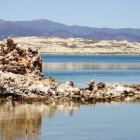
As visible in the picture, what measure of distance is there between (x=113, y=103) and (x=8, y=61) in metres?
10.2

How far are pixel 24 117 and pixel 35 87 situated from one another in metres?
9.18

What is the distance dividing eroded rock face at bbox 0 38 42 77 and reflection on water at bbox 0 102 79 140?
576cm

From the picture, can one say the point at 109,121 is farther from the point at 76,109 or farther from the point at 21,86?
the point at 21,86

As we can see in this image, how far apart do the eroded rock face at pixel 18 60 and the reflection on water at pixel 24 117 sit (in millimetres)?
5763

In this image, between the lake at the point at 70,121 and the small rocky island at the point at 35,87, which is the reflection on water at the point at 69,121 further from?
the small rocky island at the point at 35,87

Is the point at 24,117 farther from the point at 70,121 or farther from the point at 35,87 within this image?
the point at 35,87

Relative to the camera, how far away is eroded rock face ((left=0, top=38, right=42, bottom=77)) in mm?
54344

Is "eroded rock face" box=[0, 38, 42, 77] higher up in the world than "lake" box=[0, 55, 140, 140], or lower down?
higher up

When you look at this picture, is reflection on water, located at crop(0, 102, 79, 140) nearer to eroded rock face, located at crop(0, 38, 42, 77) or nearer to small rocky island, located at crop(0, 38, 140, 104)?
small rocky island, located at crop(0, 38, 140, 104)

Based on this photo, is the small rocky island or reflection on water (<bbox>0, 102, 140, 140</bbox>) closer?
reflection on water (<bbox>0, 102, 140, 140</bbox>)

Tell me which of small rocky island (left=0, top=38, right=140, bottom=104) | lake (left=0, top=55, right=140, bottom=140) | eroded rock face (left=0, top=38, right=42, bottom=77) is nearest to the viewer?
lake (left=0, top=55, right=140, bottom=140)

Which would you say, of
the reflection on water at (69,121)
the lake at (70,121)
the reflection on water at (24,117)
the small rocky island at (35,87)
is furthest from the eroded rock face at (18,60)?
the reflection on water at (69,121)

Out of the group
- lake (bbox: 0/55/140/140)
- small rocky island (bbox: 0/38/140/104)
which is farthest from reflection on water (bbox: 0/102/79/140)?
small rocky island (bbox: 0/38/140/104)

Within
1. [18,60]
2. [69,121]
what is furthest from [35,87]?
[69,121]
